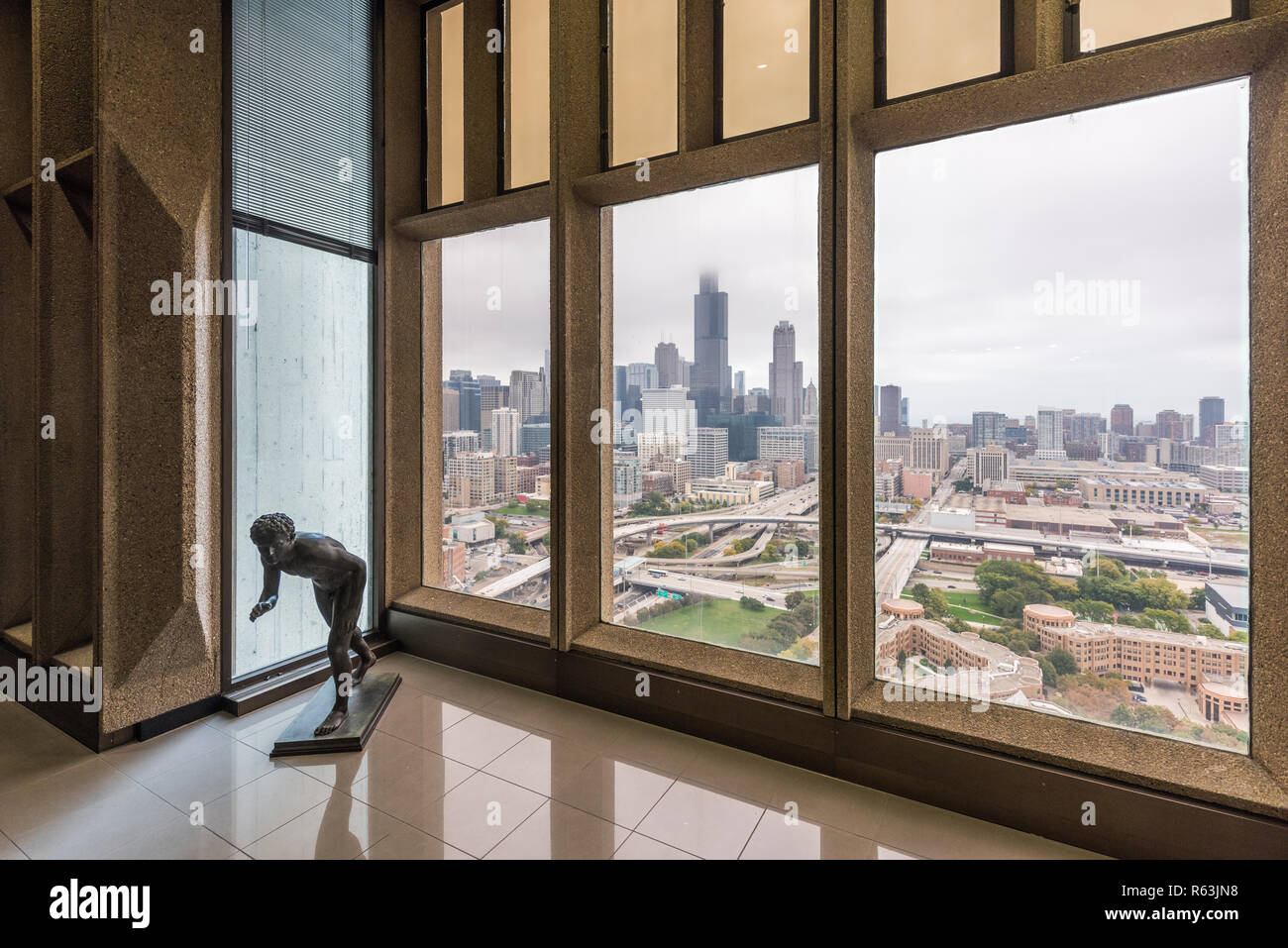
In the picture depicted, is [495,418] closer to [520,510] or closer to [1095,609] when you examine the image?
[520,510]

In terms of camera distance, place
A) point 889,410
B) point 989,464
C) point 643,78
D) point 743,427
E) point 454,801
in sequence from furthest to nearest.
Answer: point 643,78, point 743,427, point 889,410, point 989,464, point 454,801

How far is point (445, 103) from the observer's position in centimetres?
361

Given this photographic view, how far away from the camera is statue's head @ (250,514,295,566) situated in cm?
220

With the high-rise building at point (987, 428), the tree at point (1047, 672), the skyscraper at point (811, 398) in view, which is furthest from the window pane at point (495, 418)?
the tree at point (1047, 672)

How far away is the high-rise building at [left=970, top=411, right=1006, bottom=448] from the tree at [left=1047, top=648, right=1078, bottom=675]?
32.7 inches

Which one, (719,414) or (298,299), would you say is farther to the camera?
(298,299)

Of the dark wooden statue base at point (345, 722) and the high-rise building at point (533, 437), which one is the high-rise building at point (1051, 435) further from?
the dark wooden statue base at point (345, 722)

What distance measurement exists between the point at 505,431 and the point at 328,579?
1325 mm

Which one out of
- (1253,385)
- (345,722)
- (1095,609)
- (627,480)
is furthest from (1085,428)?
(345,722)

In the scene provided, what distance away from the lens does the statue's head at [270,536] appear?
2195mm

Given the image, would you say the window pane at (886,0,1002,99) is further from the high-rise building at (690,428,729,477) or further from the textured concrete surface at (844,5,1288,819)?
the high-rise building at (690,428,729,477)

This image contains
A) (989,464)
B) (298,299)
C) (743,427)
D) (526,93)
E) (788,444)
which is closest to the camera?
(989,464)

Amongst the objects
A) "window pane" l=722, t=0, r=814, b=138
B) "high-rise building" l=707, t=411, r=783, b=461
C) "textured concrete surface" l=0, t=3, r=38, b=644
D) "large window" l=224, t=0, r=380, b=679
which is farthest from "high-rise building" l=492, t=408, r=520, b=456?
"textured concrete surface" l=0, t=3, r=38, b=644
